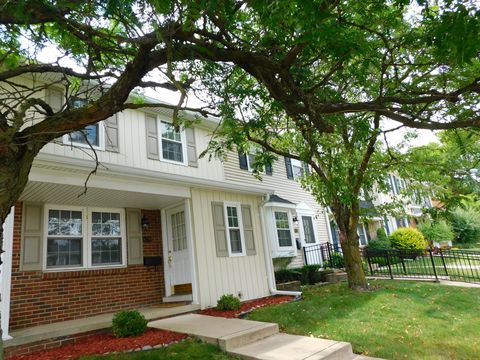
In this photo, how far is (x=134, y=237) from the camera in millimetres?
9320

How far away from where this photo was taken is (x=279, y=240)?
43.2 ft

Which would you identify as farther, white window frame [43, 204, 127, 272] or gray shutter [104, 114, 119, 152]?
gray shutter [104, 114, 119, 152]

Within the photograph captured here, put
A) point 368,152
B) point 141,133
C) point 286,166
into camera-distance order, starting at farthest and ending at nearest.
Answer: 1. point 286,166
2. point 141,133
3. point 368,152

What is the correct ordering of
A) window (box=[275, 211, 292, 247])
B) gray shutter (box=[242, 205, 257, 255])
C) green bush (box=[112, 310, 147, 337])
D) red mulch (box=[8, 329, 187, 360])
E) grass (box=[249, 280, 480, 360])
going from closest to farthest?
1. red mulch (box=[8, 329, 187, 360])
2. grass (box=[249, 280, 480, 360])
3. green bush (box=[112, 310, 147, 337])
4. gray shutter (box=[242, 205, 257, 255])
5. window (box=[275, 211, 292, 247])

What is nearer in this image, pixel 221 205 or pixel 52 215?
pixel 52 215

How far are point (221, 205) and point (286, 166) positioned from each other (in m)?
6.48

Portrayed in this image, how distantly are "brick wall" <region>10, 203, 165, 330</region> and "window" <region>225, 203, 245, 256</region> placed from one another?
1.99 m

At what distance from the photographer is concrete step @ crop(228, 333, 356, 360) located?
511cm

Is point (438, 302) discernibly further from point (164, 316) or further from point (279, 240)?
point (164, 316)

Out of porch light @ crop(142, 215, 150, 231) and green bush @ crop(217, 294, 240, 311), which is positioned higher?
porch light @ crop(142, 215, 150, 231)

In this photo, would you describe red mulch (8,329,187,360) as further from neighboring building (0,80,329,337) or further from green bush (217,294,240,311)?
green bush (217,294,240,311)

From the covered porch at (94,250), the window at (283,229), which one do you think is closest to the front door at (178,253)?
the covered porch at (94,250)

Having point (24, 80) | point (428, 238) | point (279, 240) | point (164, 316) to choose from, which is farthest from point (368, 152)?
point (428, 238)

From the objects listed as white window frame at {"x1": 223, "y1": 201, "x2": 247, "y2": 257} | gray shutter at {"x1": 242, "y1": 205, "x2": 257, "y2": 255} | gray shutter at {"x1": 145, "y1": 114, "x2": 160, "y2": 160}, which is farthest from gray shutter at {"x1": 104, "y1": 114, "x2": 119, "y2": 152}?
gray shutter at {"x1": 242, "y1": 205, "x2": 257, "y2": 255}
